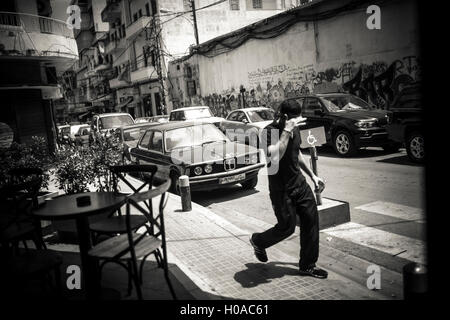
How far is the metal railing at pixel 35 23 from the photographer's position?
1353 centimetres

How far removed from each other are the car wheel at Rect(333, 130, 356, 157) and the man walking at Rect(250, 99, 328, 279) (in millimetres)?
7335

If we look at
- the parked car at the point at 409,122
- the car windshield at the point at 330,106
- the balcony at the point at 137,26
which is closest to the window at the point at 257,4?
the balcony at the point at 137,26

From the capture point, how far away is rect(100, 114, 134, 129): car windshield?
1577 centimetres

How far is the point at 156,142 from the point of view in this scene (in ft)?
27.9

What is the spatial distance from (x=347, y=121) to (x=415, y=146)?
7.25 ft

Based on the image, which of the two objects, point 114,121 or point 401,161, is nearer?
point 401,161

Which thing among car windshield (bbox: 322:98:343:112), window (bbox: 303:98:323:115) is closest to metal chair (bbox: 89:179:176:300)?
car windshield (bbox: 322:98:343:112)

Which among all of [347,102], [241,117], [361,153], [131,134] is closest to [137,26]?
[241,117]

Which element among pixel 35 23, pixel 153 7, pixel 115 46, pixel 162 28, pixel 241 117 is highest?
pixel 153 7

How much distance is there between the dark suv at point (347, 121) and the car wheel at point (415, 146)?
138 cm

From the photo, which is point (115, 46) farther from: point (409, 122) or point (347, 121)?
point (409, 122)

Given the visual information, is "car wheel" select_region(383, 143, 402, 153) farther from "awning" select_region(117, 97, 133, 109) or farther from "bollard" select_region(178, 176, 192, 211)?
"awning" select_region(117, 97, 133, 109)
